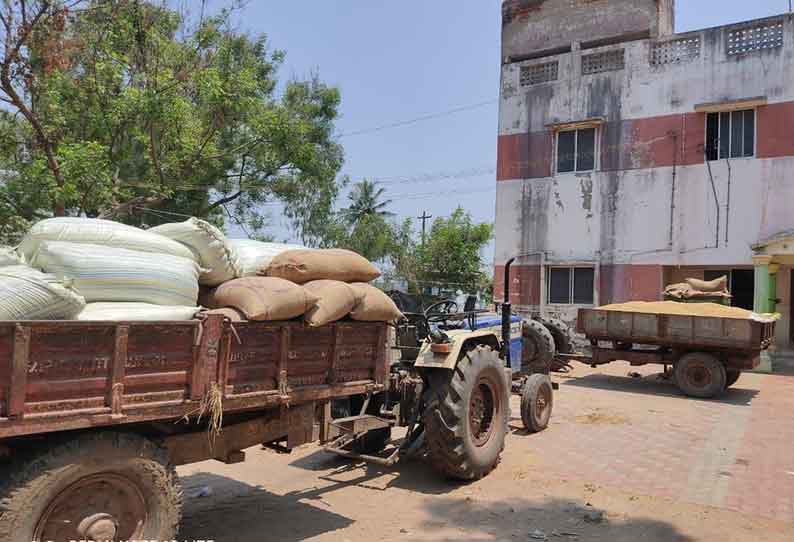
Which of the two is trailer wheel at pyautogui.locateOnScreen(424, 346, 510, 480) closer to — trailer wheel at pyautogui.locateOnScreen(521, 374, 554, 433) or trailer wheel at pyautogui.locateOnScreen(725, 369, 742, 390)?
trailer wheel at pyautogui.locateOnScreen(521, 374, 554, 433)

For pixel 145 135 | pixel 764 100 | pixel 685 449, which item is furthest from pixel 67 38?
pixel 764 100

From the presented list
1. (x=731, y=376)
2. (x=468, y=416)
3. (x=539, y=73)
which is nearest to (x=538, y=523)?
(x=468, y=416)

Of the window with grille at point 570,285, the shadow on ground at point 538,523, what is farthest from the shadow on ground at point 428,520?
the window with grille at point 570,285

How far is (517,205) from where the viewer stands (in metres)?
17.9

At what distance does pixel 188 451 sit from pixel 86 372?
0.98 meters

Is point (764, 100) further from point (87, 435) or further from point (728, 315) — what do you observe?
point (87, 435)

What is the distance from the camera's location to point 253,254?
464cm

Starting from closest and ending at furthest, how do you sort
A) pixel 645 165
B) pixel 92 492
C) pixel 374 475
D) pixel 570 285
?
1. pixel 92 492
2. pixel 374 475
3. pixel 645 165
4. pixel 570 285

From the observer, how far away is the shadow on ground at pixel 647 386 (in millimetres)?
10836

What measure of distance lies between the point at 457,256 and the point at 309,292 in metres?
24.8

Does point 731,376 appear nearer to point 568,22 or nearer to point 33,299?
point 568,22

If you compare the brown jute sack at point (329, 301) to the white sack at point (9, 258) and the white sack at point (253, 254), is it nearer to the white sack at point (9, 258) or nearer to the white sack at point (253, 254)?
the white sack at point (253, 254)

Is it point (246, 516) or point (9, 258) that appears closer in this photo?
point (9, 258)

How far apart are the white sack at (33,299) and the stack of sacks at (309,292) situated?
91 cm
